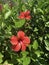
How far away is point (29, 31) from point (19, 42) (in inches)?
14.6

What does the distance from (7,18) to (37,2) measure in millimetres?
529

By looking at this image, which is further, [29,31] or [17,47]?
[29,31]

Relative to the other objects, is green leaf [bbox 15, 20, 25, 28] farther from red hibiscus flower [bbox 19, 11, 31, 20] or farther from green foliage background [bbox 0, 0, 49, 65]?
red hibiscus flower [bbox 19, 11, 31, 20]

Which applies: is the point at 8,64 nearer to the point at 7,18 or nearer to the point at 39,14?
the point at 7,18

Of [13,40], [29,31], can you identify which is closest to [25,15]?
[29,31]

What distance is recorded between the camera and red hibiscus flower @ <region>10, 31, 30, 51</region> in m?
2.13

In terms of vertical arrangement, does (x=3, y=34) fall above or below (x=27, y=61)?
above

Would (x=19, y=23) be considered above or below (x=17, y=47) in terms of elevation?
above

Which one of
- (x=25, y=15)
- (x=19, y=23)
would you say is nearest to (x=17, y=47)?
(x=19, y=23)

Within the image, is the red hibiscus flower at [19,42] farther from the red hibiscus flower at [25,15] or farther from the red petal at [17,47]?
the red hibiscus flower at [25,15]

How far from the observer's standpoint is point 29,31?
253cm

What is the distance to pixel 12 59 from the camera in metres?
2.22

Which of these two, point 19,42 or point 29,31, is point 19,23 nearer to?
point 19,42

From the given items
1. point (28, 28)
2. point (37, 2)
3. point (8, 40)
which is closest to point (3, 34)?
point (8, 40)
